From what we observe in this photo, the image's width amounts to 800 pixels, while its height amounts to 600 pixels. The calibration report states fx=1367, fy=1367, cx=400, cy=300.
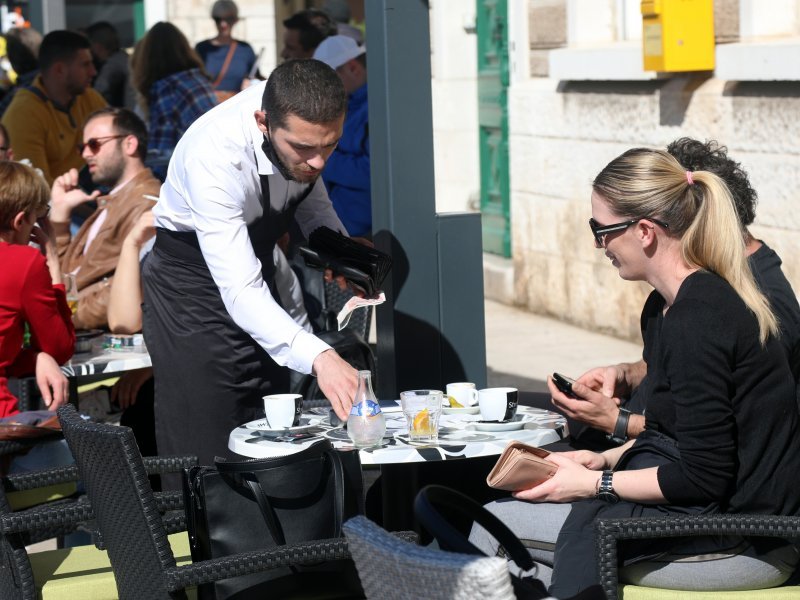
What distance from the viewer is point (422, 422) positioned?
3.44m

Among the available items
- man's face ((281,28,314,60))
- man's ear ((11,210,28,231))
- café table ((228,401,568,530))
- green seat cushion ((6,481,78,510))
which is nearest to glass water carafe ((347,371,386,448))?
café table ((228,401,568,530))

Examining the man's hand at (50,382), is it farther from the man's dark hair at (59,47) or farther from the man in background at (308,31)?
the man's dark hair at (59,47)

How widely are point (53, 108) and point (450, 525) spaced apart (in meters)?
6.42

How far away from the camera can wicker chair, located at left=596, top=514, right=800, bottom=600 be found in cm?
288

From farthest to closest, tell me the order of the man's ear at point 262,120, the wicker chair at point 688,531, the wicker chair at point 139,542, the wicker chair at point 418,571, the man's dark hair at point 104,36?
the man's dark hair at point 104,36
the man's ear at point 262,120
the wicker chair at point 139,542
the wicker chair at point 688,531
the wicker chair at point 418,571

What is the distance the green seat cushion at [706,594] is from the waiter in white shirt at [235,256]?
2.93 feet

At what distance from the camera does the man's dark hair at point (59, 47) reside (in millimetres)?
8000

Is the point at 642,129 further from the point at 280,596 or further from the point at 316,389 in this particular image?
the point at 280,596

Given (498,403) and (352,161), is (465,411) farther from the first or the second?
(352,161)

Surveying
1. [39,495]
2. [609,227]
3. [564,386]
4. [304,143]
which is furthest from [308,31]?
[609,227]

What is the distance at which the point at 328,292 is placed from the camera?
6.03 m

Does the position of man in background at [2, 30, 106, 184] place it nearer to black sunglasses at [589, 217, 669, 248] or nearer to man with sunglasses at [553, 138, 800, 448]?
man with sunglasses at [553, 138, 800, 448]

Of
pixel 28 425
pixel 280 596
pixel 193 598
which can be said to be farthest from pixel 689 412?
pixel 28 425

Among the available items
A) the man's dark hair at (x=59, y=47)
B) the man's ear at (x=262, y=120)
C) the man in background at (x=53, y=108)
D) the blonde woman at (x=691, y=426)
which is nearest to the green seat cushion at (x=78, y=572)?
the blonde woman at (x=691, y=426)
